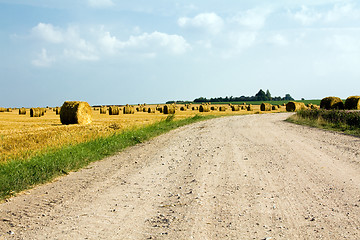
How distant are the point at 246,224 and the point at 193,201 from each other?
1.43 m

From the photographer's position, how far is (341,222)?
5090 mm

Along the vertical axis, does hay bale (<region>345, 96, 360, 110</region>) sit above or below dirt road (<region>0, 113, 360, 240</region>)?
above

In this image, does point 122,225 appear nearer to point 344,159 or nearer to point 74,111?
point 344,159

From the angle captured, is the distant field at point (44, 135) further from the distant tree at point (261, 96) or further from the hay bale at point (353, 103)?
the distant tree at point (261, 96)

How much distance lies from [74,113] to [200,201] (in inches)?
992

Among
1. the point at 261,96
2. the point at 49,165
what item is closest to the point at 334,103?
the point at 49,165

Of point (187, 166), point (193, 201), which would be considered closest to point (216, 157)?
point (187, 166)

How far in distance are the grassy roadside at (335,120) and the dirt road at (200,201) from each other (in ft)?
31.1

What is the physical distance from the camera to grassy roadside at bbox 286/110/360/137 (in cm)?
1949

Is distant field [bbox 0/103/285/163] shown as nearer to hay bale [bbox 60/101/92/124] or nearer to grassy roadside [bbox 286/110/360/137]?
hay bale [bbox 60/101/92/124]

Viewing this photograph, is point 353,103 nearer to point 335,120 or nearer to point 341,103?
point 341,103

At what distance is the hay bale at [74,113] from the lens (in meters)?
29.4

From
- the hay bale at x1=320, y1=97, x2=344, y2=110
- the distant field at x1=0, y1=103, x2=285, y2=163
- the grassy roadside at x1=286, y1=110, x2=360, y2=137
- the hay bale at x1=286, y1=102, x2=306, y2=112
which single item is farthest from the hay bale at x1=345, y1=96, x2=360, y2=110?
the distant field at x1=0, y1=103, x2=285, y2=163

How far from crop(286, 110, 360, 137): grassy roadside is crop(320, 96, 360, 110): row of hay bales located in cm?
1455
